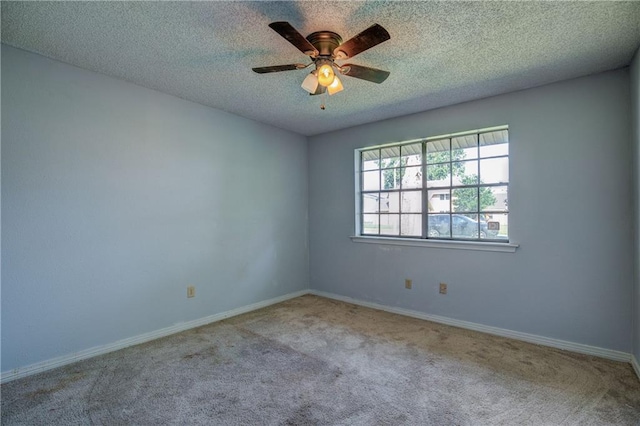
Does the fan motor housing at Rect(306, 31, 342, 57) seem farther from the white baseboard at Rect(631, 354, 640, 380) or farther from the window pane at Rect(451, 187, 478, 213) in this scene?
the white baseboard at Rect(631, 354, 640, 380)

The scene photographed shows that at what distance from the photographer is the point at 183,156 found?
3371 mm

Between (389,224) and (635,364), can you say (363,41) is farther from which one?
(635,364)

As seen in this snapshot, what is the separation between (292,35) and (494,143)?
2588 mm

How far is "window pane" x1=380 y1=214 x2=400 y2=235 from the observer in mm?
4078

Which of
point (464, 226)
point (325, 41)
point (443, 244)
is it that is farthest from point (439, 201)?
point (325, 41)

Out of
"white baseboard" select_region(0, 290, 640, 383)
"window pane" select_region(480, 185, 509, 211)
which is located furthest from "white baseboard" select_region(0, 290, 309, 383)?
"window pane" select_region(480, 185, 509, 211)

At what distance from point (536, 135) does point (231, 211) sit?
3.36 meters

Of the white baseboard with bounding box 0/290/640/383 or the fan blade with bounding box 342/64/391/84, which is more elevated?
the fan blade with bounding box 342/64/391/84

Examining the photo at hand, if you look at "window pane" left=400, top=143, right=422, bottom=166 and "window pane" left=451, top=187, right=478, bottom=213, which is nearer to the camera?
"window pane" left=451, top=187, right=478, bottom=213

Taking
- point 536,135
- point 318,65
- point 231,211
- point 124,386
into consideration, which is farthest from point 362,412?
point 536,135

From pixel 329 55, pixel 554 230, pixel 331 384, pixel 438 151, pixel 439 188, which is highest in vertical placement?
pixel 329 55

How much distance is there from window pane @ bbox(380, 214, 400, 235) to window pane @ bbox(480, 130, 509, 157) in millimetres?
1261

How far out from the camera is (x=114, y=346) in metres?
2.82

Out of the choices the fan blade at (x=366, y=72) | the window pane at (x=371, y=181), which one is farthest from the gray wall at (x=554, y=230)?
the fan blade at (x=366, y=72)
